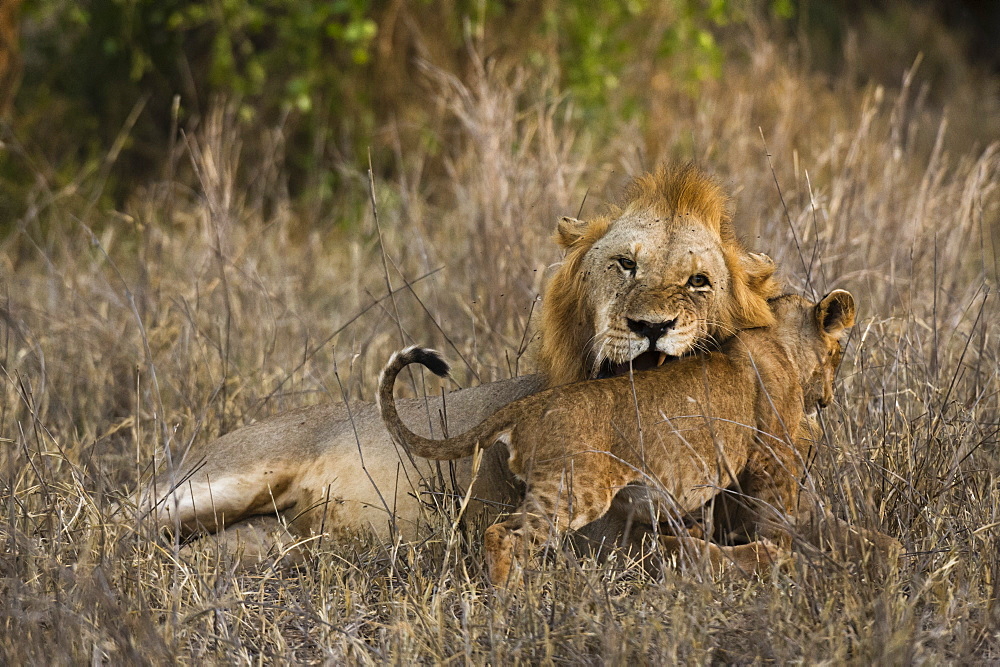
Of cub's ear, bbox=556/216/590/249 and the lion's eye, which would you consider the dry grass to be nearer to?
the lion's eye

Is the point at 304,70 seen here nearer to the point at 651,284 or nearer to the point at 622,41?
the point at 622,41

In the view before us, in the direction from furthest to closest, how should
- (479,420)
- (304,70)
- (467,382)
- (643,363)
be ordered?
(304,70) → (467,382) → (479,420) → (643,363)

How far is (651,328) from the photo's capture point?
254 cm

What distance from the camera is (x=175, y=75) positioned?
27.4 ft

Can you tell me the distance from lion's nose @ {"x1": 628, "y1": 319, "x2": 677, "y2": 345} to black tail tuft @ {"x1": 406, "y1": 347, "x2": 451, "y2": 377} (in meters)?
0.42

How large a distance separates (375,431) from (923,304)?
234 centimetres

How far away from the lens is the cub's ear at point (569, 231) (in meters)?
2.89

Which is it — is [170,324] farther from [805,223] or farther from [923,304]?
[923,304]

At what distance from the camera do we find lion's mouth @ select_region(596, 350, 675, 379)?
270cm

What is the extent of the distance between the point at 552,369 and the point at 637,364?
0.22 metres

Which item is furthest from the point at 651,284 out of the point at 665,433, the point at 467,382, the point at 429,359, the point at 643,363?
the point at 467,382

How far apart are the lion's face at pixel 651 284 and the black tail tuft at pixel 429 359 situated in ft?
1.14

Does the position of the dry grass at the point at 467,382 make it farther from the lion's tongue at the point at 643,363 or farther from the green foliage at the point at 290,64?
the green foliage at the point at 290,64

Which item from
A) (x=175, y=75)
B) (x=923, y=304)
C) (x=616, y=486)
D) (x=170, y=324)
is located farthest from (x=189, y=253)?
(x=616, y=486)
